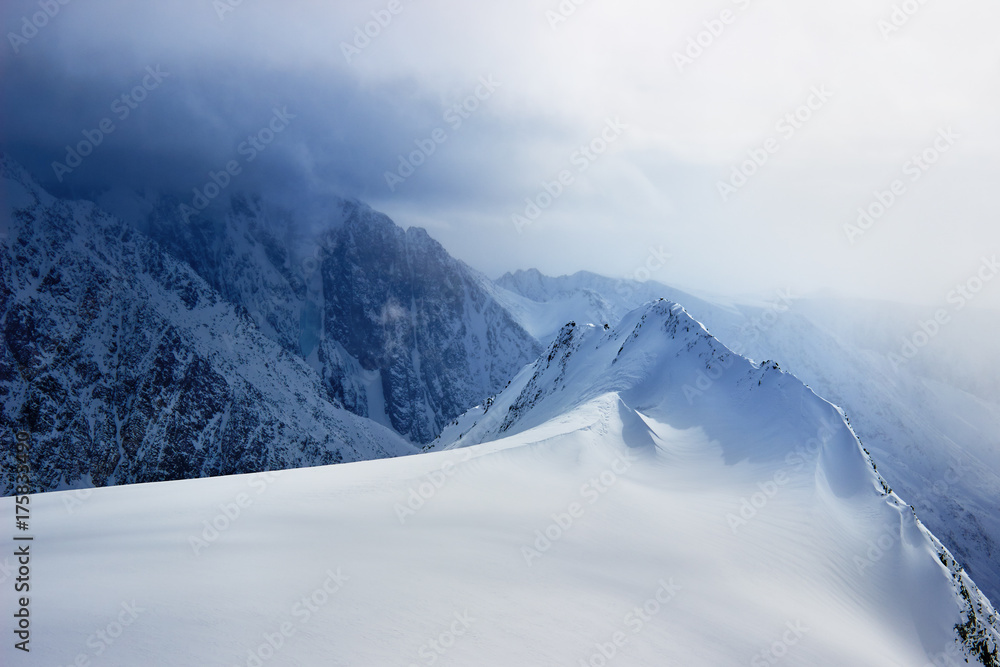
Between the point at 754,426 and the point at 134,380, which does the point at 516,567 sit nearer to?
the point at 754,426

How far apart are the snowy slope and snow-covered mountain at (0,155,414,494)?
12621 cm

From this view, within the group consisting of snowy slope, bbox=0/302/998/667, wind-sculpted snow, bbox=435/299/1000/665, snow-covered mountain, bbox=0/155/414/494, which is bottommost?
snow-covered mountain, bbox=0/155/414/494

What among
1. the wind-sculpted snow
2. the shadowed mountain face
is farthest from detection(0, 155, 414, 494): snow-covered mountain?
the wind-sculpted snow

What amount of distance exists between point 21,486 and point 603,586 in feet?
44.2

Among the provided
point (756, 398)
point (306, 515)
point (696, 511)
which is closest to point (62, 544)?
point (306, 515)

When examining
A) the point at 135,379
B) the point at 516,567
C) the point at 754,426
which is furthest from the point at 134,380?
the point at 516,567

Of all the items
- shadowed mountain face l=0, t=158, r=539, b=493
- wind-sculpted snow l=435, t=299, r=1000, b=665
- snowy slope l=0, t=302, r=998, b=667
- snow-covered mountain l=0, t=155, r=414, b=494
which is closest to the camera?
snowy slope l=0, t=302, r=998, b=667

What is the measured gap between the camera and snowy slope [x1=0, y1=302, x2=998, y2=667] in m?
7.80

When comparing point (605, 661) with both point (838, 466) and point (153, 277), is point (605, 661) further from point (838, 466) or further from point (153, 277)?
point (153, 277)

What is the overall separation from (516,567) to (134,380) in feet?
543

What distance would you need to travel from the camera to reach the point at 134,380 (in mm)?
138000

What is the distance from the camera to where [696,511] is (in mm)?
17031

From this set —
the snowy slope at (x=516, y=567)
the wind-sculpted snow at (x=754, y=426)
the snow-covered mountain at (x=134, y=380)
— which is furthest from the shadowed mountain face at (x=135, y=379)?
the snowy slope at (x=516, y=567)

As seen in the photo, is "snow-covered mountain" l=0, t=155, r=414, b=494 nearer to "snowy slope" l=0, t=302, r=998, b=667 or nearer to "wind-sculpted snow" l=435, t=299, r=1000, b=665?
"wind-sculpted snow" l=435, t=299, r=1000, b=665
